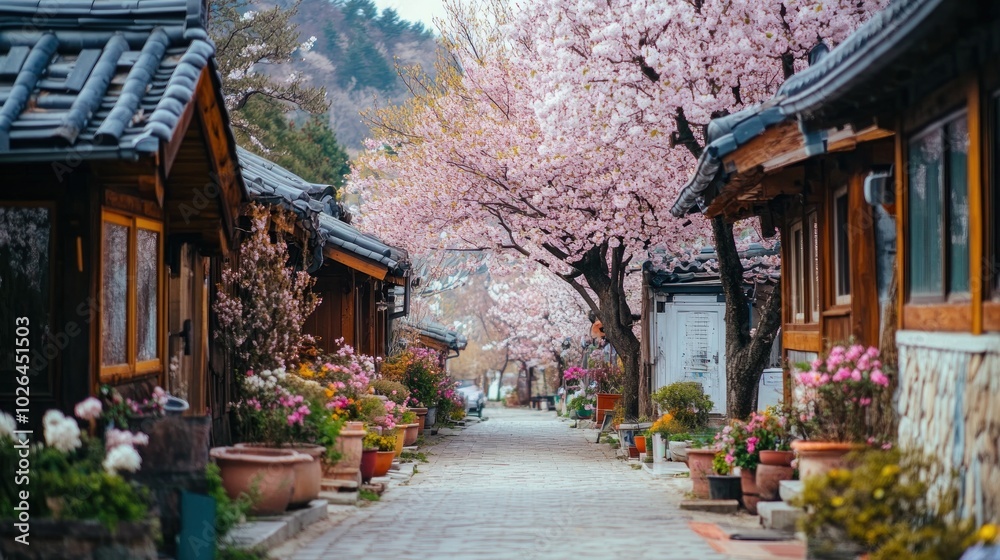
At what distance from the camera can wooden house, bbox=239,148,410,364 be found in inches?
637

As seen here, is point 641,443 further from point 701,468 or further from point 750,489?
point 750,489

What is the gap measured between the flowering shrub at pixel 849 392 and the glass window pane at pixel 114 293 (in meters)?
5.77

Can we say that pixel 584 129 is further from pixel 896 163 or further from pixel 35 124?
pixel 35 124

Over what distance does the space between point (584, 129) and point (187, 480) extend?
1179 cm

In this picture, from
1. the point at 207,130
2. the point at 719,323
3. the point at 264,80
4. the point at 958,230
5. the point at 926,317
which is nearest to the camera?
the point at 958,230

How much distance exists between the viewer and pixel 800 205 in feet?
43.8

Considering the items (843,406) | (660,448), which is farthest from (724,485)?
(660,448)

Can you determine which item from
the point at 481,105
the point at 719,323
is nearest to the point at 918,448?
the point at 719,323

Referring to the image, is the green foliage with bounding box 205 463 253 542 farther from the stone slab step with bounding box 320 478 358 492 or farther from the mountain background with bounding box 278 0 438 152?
the mountain background with bounding box 278 0 438 152

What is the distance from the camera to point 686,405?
19.7 metres

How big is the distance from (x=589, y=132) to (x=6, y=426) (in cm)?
1286

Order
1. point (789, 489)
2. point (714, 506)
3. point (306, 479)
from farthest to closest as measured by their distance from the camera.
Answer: point (714, 506) < point (306, 479) < point (789, 489)

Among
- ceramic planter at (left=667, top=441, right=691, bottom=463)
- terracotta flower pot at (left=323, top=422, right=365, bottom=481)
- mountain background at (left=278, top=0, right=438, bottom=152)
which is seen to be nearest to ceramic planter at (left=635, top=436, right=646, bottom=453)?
ceramic planter at (left=667, top=441, right=691, bottom=463)

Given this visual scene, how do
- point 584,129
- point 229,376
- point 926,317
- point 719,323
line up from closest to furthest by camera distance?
point 926,317 < point 229,376 < point 584,129 < point 719,323
